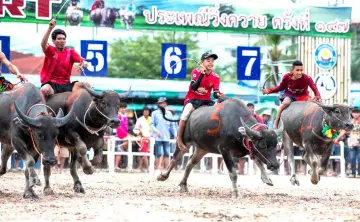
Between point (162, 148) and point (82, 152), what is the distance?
9.85 metres

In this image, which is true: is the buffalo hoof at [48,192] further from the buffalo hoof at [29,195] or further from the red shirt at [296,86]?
the red shirt at [296,86]

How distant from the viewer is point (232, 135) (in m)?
13.6

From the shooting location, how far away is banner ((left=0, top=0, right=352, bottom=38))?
2403 cm

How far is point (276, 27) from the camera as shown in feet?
87.0

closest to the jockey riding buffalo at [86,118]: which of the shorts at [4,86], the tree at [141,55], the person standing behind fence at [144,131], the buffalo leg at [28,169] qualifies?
the shorts at [4,86]

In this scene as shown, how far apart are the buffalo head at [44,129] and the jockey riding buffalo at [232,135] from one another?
258cm

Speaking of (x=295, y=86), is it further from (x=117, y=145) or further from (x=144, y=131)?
(x=117, y=145)

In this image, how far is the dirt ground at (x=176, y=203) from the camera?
10.6m

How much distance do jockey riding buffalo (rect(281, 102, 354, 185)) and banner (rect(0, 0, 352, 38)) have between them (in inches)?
357

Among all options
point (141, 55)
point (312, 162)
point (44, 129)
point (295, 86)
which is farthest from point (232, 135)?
point (141, 55)

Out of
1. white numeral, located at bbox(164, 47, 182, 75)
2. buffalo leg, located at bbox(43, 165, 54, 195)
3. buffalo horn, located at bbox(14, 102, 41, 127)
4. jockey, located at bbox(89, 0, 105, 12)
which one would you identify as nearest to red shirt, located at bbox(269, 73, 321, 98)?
buffalo leg, located at bbox(43, 165, 54, 195)

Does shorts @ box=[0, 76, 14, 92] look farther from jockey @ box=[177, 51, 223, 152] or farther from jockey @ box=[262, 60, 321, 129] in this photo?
jockey @ box=[262, 60, 321, 129]

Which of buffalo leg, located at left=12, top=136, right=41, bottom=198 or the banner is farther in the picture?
A: the banner

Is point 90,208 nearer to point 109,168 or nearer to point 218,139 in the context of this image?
point 218,139
